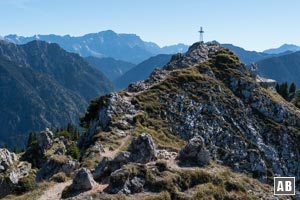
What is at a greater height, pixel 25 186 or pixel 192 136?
pixel 192 136

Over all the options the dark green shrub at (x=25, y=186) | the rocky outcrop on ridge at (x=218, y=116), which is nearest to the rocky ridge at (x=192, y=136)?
the rocky outcrop on ridge at (x=218, y=116)

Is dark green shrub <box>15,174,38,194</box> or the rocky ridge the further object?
dark green shrub <box>15,174,38,194</box>

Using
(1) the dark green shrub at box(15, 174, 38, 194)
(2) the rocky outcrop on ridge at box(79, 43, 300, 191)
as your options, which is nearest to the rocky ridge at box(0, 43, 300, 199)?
(2) the rocky outcrop on ridge at box(79, 43, 300, 191)

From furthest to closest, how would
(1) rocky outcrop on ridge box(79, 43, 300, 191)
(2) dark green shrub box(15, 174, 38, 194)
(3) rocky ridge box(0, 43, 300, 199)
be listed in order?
(1) rocky outcrop on ridge box(79, 43, 300, 191), (2) dark green shrub box(15, 174, 38, 194), (3) rocky ridge box(0, 43, 300, 199)

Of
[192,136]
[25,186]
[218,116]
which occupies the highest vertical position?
[218,116]

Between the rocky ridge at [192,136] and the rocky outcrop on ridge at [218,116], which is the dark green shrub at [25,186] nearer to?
the rocky ridge at [192,136]

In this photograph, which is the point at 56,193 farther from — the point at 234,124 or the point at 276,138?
the point at 276,138

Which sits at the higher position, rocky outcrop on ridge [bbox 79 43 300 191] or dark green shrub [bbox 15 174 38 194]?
rocky outcrop on ridge [bbox 79 43 300 191]

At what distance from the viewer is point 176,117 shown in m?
94.3

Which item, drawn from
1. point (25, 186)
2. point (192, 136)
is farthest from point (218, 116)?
point (25, 186)

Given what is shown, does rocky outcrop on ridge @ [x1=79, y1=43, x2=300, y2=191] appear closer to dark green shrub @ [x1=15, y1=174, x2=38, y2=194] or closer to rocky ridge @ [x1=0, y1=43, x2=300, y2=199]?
rocky ridge @ [x1=0, y1=43, x2=300, y2=199]

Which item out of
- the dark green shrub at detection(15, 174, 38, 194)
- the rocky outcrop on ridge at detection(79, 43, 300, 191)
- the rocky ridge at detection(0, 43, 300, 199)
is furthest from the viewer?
the rocky outcrop on ridge at detection(79, 43, 300, 191)

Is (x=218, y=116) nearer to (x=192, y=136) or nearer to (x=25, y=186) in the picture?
(x=192, y=136)

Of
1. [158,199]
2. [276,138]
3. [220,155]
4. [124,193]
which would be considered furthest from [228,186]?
[276,138]
